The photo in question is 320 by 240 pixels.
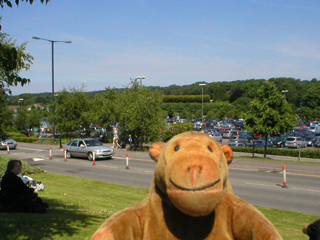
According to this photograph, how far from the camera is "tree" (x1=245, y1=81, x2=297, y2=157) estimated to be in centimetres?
2458

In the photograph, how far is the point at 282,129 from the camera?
24844 mm

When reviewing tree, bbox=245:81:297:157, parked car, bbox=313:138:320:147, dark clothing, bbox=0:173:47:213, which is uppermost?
tree, bbox=245:81:297:157

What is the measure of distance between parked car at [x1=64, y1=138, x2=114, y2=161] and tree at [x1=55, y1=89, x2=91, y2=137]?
31.6ft

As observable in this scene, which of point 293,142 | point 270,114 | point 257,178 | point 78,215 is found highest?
point 270,114

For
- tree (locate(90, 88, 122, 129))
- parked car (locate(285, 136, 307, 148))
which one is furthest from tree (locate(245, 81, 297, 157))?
tree (locate(90, 88, 122, 129))

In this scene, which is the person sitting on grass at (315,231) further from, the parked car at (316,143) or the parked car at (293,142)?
the parked car at (316,143)

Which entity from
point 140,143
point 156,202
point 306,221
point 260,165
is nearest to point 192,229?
point 156,202

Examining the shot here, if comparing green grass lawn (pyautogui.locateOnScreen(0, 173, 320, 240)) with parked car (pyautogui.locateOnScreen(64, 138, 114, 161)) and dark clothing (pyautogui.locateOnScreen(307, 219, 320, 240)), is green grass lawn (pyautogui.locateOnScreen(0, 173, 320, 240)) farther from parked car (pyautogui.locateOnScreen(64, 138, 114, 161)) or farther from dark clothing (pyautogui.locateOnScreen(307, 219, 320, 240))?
parked car (pyautogui.locateOnScreen(64, 138, 114, 161))

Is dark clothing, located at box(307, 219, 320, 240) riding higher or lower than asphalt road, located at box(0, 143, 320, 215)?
higher

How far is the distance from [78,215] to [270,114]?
19.6 m

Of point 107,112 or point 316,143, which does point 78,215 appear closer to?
point 107,112

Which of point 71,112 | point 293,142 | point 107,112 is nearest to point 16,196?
point 71,112

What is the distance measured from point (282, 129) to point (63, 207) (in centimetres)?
1973

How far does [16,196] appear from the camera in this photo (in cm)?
738
